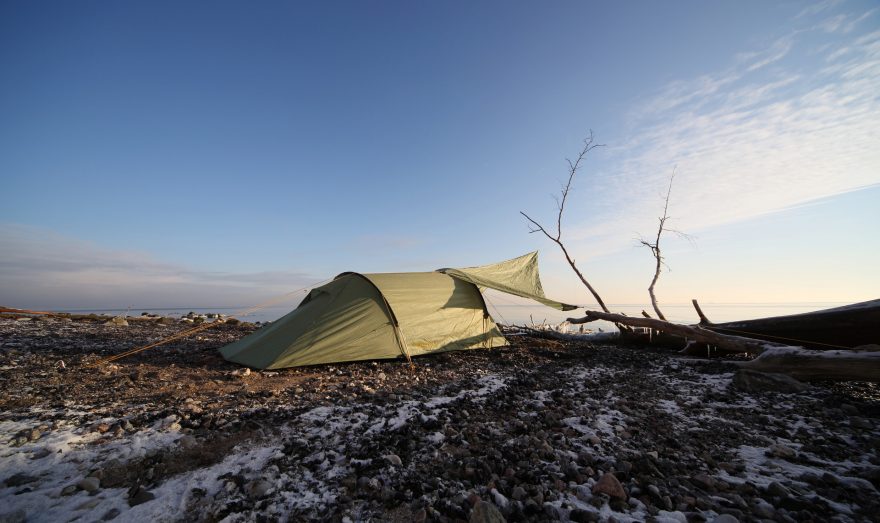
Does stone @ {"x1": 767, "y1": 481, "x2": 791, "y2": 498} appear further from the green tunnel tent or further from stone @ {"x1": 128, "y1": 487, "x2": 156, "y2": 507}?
the green tunnel tent

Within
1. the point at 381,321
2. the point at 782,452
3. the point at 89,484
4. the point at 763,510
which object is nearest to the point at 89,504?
the point at 89,484

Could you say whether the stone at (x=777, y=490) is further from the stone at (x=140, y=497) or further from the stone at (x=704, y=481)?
the stone at (x=140, y=497)

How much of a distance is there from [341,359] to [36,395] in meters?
5.05

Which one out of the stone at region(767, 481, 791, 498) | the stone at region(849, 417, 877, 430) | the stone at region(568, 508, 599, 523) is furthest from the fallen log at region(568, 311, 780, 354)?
the stone at region(568, 508, 599, 523)

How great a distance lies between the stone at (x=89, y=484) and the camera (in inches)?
122

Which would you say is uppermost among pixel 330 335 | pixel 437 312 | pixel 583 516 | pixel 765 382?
pixel 437 312

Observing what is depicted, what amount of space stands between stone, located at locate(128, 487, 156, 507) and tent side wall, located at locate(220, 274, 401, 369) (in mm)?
4519

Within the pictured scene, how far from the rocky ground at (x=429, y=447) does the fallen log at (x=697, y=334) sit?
139cm

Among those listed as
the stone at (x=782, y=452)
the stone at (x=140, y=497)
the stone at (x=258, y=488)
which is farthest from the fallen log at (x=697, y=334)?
the stone at (x=140, y=497)

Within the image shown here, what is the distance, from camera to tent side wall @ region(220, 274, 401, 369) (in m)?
7.80

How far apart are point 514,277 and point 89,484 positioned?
10772 millimetres

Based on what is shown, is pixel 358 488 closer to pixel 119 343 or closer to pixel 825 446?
pixel 825 446

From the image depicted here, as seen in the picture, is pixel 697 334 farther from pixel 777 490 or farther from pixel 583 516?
pixel 583 516

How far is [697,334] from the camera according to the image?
28.9ft
